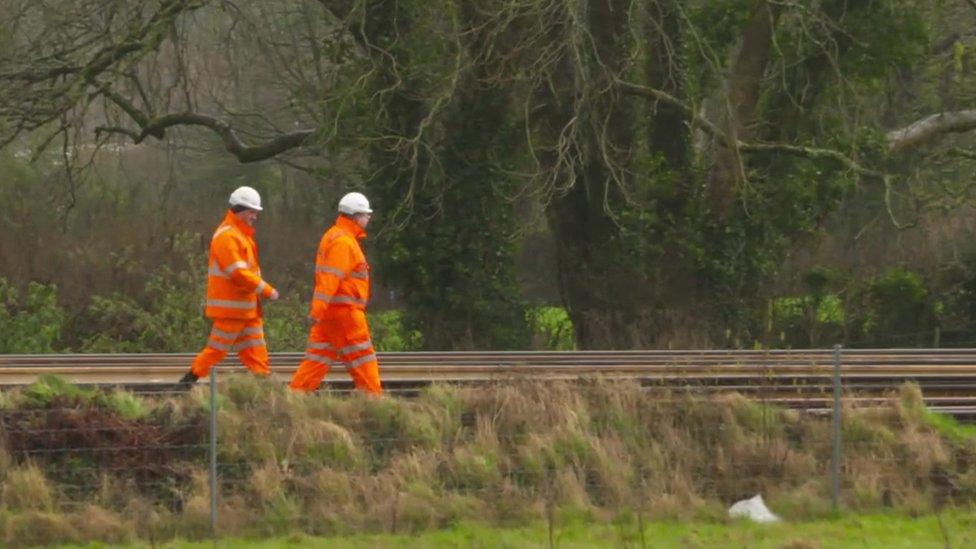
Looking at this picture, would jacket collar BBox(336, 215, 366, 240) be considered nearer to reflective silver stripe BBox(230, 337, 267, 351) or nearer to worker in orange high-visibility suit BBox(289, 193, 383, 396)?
worker in orange high-visibility suit BBox(289, 193, 383, 396)

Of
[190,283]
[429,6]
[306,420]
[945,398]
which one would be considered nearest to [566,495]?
[306,420]

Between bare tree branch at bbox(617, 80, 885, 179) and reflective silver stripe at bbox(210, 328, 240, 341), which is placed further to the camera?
bare tree branch at bbox(617, 80, 885, 179)

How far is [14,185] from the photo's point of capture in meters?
27.4

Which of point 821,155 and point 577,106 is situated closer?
point 577,106

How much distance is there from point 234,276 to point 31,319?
11144mm

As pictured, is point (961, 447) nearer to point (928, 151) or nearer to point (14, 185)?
point (928, 151)

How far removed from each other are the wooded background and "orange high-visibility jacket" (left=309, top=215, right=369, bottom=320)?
740 cm

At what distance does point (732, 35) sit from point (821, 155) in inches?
99.0

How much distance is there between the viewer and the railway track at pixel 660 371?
41.4ft

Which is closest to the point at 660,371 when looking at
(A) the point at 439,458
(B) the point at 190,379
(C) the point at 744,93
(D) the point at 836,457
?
(D) the point at 836,457

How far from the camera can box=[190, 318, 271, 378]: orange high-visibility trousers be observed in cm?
1272

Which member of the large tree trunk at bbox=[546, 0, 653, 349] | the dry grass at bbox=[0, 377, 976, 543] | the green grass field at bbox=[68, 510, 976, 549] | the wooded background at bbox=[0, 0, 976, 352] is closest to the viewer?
the green grass field at bbox=[68, 510, 976, 549]

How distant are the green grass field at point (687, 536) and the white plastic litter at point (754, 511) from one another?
144 mm

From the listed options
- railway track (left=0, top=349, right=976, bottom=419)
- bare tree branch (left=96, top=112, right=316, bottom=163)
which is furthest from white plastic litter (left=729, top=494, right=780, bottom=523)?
bare tree branch (left=96, top=112, right=316, bottom=163)
